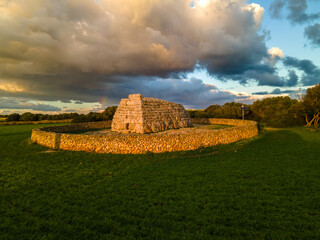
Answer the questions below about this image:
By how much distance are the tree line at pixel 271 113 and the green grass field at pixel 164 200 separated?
91.6 feet

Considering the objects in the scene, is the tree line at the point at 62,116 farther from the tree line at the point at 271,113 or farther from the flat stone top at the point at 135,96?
the flat stone top at the point at 135,96

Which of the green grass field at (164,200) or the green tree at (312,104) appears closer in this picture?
the green grass field at (164,200)

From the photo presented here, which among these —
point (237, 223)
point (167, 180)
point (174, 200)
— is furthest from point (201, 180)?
point (237, 223)

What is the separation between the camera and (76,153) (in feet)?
48.7

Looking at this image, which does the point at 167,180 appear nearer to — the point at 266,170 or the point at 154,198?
the point at 154,198

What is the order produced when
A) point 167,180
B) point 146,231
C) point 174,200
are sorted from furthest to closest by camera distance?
point 167,180, point 174,200, point 146,231

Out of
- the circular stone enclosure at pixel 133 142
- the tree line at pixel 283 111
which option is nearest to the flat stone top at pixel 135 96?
the circular stone enclosure at pixel 133 142

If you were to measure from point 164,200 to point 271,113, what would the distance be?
47.4 meters

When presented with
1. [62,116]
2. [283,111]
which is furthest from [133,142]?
[62,116]

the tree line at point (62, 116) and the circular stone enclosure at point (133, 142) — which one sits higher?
the tree line at point (62, 116)

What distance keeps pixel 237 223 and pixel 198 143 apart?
447 inches

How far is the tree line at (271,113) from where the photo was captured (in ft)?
107

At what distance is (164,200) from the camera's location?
253 inches

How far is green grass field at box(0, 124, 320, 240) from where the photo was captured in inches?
185
